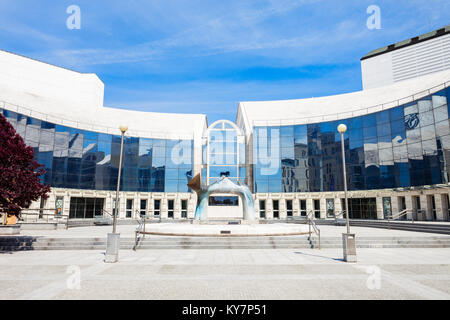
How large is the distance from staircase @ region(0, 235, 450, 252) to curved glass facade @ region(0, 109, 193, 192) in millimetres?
26398

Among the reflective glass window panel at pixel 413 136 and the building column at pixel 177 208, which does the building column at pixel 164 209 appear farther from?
the reflective glass window panel at pixel 413 136

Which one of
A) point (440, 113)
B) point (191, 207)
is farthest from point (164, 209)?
point (440, 113)

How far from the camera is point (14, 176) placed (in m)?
13.3

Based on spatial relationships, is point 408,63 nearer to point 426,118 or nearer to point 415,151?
point 426,118

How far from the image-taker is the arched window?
47594 mm

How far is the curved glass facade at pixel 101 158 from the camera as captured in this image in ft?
128

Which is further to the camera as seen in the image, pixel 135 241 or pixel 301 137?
pixel 301 137

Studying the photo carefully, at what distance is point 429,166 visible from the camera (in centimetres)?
3238

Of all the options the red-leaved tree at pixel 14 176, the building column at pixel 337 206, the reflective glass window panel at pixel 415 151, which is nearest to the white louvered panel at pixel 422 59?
the reflective glass window panel at pixel 415 151

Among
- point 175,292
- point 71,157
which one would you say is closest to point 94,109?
point 71,157

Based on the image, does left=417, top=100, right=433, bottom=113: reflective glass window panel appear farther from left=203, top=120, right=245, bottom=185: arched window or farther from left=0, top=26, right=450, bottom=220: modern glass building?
left=203, top=120, right=245, bottom=185: arched window

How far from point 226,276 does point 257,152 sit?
38135 mm

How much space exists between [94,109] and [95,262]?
138 ft
